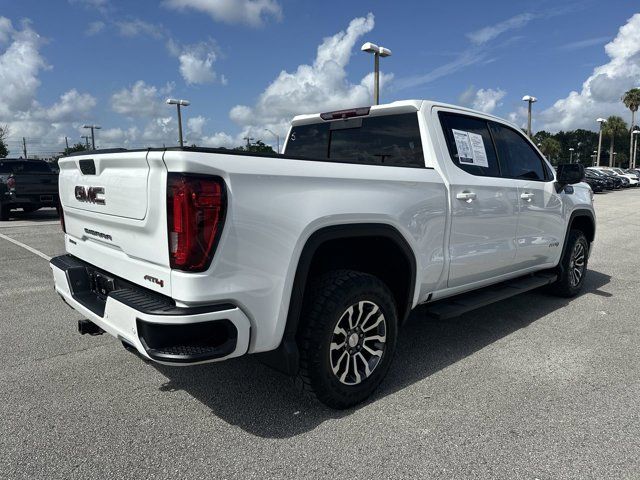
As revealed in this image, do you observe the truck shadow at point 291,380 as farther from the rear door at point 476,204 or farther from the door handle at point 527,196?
the door handle at point 527,196

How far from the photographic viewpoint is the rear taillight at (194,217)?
2.19 m

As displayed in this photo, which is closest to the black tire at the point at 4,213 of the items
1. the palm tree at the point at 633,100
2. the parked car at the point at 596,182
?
the parked car at the point at 596,182

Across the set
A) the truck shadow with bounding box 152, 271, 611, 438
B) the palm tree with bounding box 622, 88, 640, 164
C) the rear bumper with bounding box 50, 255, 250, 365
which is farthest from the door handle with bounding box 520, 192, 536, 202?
the palm tree with bounding box 622, 88, 640, 164

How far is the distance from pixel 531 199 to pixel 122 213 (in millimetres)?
3424

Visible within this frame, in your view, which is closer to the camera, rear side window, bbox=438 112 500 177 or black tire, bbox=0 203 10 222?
rear side window, bbox=438 112 500 177

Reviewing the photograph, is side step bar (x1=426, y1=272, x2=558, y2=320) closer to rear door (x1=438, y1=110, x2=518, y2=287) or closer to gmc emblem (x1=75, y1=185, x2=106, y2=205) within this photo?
rear door (x1=438, y1=110, x2=518, y2=287)

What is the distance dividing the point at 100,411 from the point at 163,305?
1.07m

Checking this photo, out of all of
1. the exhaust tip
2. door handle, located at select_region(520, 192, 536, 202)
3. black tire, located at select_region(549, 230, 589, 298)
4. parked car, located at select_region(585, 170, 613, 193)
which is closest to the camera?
the exhaust tip

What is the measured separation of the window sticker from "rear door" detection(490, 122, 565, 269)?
0.32 meters

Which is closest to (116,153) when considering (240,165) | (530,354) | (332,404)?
(240,165)

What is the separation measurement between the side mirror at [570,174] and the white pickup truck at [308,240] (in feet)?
2.11

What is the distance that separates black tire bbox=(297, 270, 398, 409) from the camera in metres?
2.69

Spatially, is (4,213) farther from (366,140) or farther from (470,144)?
(470,144)

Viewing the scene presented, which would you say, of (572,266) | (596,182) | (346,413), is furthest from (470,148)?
(596,182)
